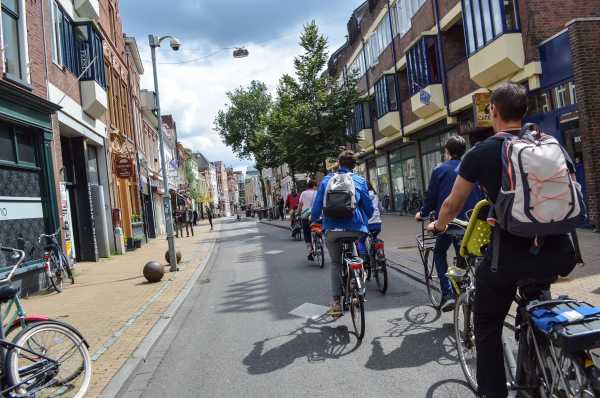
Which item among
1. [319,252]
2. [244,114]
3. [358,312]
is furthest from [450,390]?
[244,114]

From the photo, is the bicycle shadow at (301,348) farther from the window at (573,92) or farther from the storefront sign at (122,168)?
the storefront sign at (122,168)

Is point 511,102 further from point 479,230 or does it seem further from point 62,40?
point 62,40

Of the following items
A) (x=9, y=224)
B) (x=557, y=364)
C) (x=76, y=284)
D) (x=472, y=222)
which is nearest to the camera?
(x=557, y=364)

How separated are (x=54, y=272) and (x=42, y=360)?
7441 mm

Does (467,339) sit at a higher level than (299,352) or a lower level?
higher

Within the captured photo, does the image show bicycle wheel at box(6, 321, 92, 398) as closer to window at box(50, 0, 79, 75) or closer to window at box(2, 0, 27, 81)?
window at box(2, 0, 27, 81)

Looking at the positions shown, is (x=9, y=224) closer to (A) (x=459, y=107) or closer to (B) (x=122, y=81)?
(A) (x=459, y=107)

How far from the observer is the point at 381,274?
7.66 metres

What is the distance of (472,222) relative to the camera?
3.05 meters

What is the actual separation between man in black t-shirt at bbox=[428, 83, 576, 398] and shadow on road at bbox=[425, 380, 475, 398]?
2.93 ft

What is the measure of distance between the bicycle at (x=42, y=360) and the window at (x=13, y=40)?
799 centimetres

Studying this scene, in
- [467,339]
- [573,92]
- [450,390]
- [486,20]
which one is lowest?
[450,390]

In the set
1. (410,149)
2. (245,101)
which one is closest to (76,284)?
(410,149)

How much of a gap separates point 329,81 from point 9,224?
16985mm
